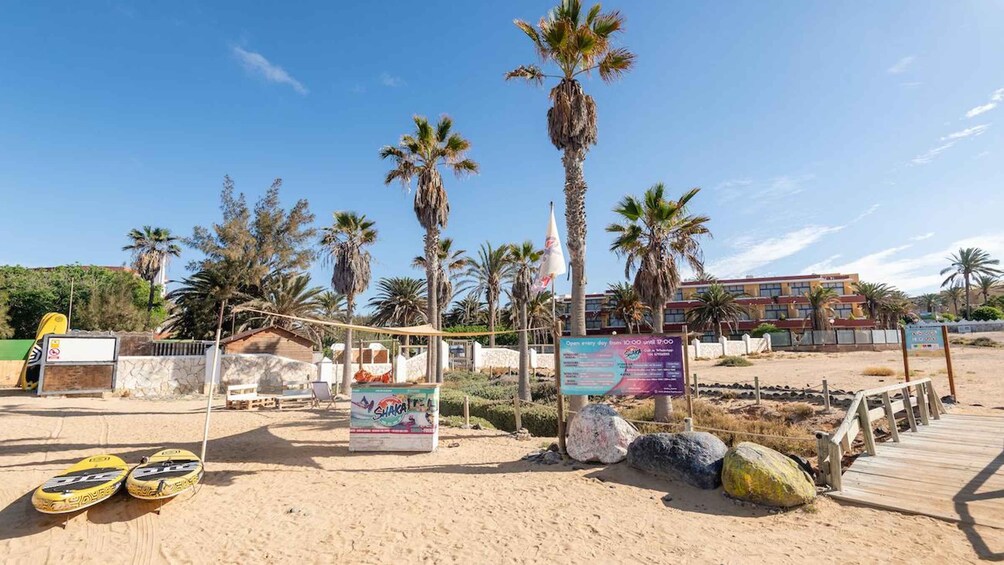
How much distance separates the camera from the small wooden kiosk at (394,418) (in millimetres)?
10562

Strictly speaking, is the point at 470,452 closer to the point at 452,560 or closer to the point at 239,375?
the point at 452,560

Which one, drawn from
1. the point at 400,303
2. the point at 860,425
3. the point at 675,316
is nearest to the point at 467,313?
the point at 400,303

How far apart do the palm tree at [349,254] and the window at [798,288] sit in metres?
58.1

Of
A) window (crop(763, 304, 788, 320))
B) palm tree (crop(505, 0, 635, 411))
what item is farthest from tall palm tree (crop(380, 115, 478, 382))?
window (crop(763, 304, 788, 320))

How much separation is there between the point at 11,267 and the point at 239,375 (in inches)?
1268

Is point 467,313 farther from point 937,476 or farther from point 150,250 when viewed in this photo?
point 937,476

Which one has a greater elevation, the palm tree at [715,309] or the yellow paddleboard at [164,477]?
the palm tree at [715,309]

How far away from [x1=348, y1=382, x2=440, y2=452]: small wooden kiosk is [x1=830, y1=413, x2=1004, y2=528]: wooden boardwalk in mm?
7269

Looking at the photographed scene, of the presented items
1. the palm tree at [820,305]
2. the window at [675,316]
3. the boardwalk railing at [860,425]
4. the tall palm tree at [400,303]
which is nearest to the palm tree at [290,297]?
the tall palm tree at [400,303]

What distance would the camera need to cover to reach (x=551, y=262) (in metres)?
12.5

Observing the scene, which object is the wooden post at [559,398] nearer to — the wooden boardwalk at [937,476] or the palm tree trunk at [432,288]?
the wooden boardwalk at [937,476]

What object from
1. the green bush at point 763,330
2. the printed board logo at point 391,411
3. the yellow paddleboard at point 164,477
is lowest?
the yellow paddleboard at point 164,477

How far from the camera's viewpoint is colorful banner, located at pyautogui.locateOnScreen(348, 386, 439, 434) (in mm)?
10594

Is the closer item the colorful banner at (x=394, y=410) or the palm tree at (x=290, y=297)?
the colorful banner at (x=394, y=410)
